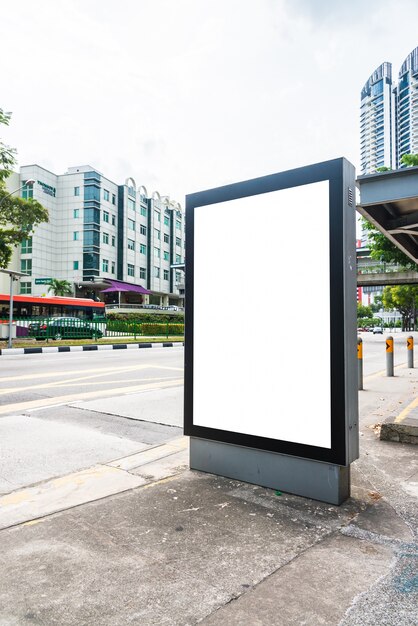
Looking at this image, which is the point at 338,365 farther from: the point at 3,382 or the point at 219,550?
the point at 3,382

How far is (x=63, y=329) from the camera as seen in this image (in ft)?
87.8

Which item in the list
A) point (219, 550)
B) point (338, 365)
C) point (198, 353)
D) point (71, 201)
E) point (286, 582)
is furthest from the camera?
point (71, 201)

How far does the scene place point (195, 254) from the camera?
3.94 metres

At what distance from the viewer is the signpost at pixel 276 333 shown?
3.11 metres

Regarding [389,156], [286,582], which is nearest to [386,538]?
[286,582]

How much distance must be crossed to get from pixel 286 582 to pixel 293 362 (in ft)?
4.80

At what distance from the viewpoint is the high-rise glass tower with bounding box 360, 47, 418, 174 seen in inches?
5172

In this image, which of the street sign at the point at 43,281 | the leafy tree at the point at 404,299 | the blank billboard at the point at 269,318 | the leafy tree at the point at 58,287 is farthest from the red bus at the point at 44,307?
the leafy tree at the point at 404,299

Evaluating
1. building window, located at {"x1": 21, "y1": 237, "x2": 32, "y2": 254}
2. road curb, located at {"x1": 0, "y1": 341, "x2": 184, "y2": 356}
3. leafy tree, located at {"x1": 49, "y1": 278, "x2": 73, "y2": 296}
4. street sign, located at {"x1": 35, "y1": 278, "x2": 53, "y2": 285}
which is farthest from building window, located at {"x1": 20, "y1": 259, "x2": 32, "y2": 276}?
road curb, located at {"x1": 0, "y1": 341, "x2": 184, "y2": 356}

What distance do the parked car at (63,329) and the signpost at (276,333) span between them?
23656 mm

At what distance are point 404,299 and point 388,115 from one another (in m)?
97.7

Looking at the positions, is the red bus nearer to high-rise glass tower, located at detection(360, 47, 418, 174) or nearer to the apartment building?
the apartment building

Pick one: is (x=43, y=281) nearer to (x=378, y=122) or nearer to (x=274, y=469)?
(x=274, y=469)

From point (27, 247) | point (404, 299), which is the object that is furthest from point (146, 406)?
point (404, 299)
